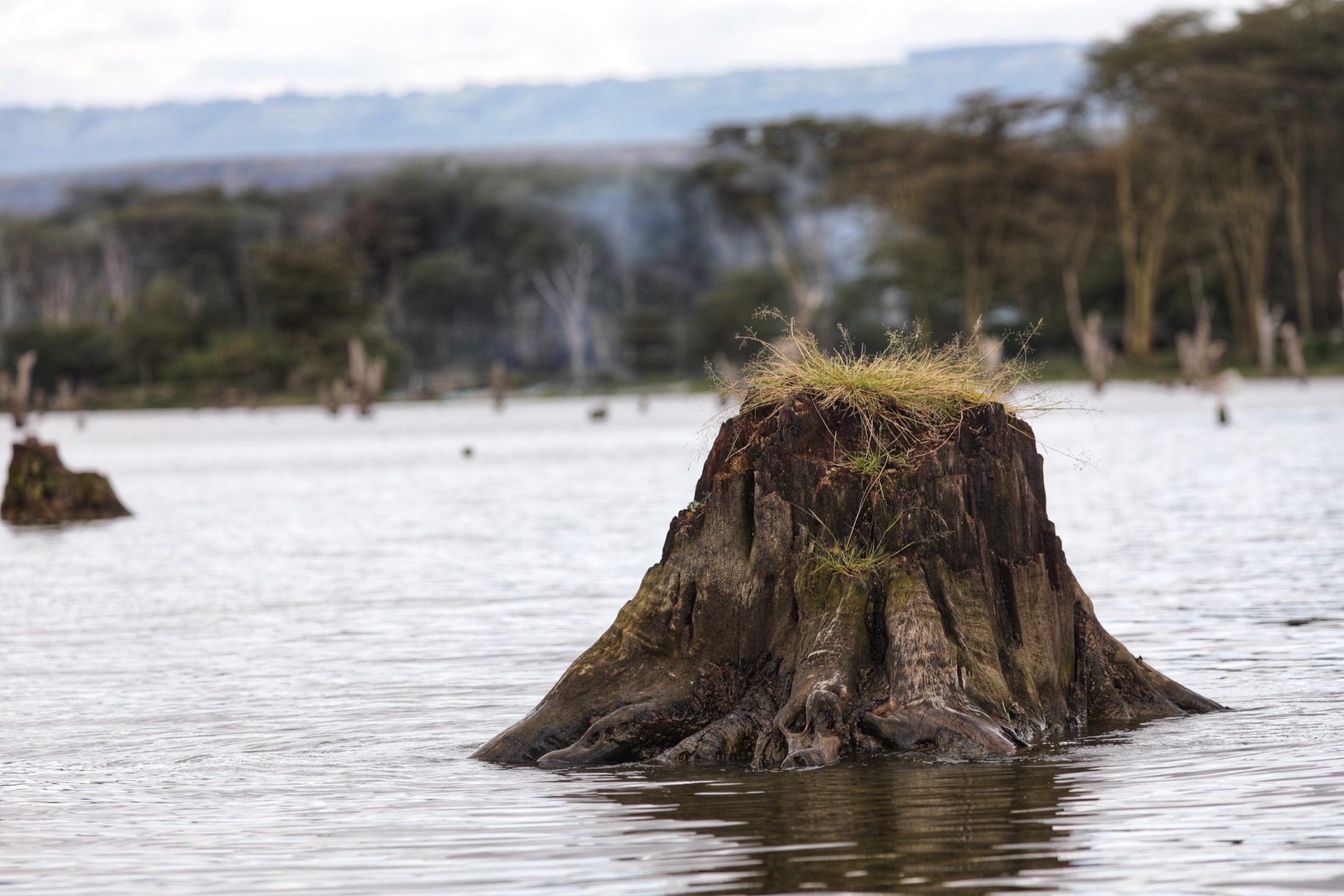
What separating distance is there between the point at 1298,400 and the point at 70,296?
10225 centimetres

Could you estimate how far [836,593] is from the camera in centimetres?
920

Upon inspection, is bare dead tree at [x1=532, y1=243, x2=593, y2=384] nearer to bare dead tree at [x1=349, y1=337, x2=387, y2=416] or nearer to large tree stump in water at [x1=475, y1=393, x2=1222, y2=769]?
bare dead tree at [x1=349, y1=337, x2=387, y2=416]

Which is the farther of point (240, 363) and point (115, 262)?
point (115, 262)

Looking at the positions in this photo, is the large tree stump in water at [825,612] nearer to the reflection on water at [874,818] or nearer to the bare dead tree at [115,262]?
the reflection on water at [874,818]

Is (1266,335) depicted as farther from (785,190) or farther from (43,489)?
(43,489)

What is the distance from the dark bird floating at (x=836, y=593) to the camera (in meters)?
9.02

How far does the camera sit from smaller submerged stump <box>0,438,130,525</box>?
27.4m

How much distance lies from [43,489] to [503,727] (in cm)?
1875

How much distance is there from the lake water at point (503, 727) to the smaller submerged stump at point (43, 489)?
72cm

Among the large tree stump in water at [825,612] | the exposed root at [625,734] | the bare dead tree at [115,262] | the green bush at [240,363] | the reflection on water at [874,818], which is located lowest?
the reflection on water at [874,818]

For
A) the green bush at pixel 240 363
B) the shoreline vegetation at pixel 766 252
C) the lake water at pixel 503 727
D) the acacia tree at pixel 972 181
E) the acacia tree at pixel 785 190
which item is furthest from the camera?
the acacia tree at pixel 785 190

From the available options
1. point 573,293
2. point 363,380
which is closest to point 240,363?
→ point 573,293

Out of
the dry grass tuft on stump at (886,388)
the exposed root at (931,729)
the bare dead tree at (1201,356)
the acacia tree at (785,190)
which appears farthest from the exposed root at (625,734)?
the acacia tree at (785,190)

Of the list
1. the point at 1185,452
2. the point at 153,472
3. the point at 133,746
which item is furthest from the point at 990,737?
the point at 153,472
